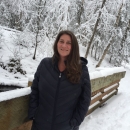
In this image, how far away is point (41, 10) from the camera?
1670cm

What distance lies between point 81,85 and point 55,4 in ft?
45.4

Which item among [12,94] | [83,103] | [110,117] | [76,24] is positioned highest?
[76,24]

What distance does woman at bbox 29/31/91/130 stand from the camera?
2359mm

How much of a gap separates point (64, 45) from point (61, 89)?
602mm

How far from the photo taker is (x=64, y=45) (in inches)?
94.1

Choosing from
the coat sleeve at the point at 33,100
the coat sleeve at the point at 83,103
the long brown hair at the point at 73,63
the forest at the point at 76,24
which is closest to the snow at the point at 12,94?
the coat sleeve at the point at 33,100

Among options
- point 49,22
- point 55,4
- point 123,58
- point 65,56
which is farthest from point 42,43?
point 65,56

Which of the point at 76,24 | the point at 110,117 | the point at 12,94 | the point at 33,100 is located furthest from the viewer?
the point at 76,24

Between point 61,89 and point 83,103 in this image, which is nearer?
point 61,89

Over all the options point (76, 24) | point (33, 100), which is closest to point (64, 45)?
point (33, 100)

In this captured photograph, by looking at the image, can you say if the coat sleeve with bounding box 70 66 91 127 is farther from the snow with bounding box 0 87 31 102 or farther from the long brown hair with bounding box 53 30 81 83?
the snow with bounding box 0 87 31 102

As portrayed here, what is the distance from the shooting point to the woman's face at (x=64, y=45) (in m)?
2.40

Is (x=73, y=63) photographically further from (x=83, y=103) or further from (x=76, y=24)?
(x=76, y=24)

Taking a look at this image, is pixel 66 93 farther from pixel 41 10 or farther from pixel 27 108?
pixel 41 10
